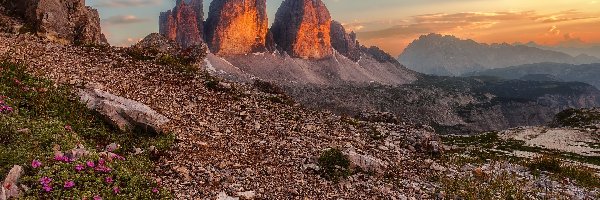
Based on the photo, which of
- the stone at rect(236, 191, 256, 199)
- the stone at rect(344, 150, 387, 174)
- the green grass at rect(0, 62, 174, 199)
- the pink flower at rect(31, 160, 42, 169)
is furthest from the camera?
the stone at rect(344, 150, 387, 174)

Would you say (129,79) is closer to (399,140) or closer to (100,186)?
(100,186)

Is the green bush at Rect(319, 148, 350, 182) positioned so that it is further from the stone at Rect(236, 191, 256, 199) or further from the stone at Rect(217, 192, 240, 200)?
the stone at Rect(217, 192, 240, 200)

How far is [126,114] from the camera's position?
770 inches

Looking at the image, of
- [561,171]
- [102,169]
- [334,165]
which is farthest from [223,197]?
[561,171]

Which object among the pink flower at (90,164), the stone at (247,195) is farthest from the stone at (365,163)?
the pink flower at (90,164)

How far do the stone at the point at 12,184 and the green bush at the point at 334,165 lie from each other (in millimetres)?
11419

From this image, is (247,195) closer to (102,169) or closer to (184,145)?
(184,145)

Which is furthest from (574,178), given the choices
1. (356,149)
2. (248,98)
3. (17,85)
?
(17,85)

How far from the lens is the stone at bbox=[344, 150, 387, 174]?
20359 mm

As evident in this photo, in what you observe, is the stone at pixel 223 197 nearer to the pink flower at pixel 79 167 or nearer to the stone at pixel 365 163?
the pink flower at pixel 79 167

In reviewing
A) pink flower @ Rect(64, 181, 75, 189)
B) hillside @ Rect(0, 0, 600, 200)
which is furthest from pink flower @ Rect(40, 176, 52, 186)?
pink flower @ Rect(64, 181, 75, 189)

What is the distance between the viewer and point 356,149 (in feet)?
75.6

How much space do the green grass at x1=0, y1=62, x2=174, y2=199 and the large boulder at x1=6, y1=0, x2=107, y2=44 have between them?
11842 millimetres

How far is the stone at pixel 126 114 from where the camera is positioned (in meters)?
19.3
